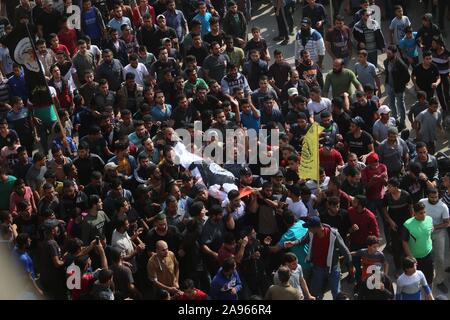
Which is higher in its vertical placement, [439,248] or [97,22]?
[97,22]

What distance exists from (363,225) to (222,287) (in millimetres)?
2212

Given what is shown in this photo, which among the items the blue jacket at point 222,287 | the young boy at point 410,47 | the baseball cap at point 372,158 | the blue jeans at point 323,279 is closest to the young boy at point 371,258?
the blue jeans at point 323,279

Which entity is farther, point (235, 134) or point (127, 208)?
point (235, 134)

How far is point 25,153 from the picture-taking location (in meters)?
18.7

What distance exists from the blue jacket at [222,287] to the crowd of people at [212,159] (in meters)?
0.02

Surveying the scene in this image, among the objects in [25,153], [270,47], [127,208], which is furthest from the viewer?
[270,47]

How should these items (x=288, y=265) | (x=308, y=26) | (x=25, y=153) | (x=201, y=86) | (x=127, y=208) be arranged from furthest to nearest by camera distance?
(x=308, y=26)
(x=201, y=86)
(x=25, y=153)
(x=127, y=208)
(x=288, y=265)

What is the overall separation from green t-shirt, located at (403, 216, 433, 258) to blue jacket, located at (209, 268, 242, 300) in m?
2.45

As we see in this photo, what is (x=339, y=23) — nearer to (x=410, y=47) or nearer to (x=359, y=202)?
(x=410, y=47)

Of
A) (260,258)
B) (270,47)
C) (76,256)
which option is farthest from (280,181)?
→ (270,47)

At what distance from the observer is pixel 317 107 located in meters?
20.1

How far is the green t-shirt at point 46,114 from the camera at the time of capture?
20.4 meters

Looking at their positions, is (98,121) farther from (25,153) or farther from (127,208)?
(127,208)

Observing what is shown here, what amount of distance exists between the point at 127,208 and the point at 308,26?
6.47 meters
